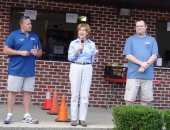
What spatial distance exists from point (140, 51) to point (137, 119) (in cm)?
146

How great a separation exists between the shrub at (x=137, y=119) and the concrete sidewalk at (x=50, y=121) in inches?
28.9

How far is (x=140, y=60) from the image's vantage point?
7.64 metres

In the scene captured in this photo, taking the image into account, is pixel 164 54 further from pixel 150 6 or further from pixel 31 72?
pixel 31 72

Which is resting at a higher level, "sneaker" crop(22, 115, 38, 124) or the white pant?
the white pant

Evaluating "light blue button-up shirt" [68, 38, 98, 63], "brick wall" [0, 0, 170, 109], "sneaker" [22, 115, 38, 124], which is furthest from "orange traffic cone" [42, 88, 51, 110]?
"light blue button-up shirt" [68, 38, 98, 63]

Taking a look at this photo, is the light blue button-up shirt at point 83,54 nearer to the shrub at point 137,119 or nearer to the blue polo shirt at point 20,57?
the blue polo shirt at point 20,57

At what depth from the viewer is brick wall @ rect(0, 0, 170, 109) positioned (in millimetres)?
9828

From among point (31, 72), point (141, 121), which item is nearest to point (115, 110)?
point (141, 121)

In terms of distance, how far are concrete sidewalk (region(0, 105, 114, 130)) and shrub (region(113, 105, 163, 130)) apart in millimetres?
733

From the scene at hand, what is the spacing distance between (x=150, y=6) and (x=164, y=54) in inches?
54.8

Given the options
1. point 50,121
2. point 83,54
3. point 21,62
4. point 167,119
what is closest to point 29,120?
point 50,121

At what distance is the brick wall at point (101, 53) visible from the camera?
9828 millimetres

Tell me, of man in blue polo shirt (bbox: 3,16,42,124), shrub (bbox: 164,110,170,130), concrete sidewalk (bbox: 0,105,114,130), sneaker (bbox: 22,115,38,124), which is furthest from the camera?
sneaker (bbox: 22,115,38,124)

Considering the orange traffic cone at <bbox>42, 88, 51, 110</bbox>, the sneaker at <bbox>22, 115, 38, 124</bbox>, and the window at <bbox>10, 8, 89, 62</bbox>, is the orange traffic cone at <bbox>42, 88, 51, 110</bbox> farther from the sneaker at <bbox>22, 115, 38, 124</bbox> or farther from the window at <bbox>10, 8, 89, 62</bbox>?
the sneaker at <bbox>22, 115, 38, 124</bbox>
